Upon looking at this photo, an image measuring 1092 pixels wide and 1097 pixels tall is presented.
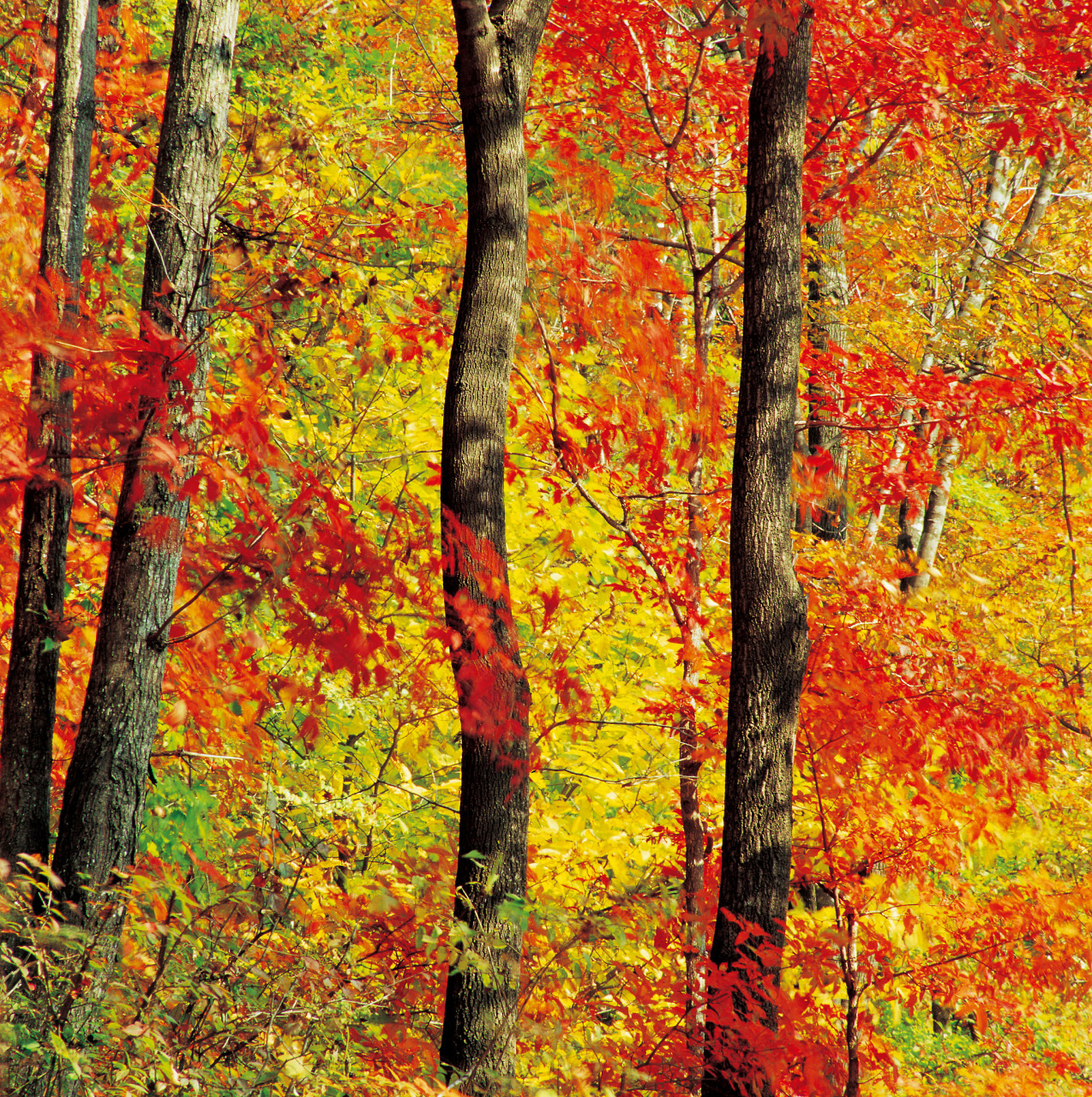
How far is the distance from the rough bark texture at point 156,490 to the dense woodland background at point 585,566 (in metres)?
0.14

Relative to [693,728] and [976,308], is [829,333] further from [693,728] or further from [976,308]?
[693,728]

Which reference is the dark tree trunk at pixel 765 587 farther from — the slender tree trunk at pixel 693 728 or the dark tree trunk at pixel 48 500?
the dark tree trunk at pixel 48 500

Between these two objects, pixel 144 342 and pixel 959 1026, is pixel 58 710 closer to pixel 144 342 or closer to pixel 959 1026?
pixel 144 342

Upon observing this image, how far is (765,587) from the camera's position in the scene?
4211 mm

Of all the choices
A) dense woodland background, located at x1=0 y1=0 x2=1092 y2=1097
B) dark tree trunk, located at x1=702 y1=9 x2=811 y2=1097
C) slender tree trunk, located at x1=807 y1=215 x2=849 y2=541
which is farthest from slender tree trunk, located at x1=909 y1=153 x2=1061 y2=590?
dark tree trunk, located at x1=702 y1=9 x2=811 y2=1097

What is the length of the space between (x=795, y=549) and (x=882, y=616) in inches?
38.9

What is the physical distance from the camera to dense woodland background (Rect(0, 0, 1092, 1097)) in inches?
169

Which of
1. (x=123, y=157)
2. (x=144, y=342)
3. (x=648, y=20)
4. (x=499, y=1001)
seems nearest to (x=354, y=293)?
(x=123, y=157)

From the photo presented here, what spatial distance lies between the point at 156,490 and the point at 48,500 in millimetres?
545

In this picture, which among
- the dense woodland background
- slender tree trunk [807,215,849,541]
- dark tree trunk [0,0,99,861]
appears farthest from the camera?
slender tree trunk [807,215,849,541]

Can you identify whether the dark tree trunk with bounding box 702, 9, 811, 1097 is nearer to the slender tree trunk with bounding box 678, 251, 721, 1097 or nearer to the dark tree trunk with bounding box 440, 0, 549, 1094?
the slender tree trunk with bounding box 678, 251, 721, 1097

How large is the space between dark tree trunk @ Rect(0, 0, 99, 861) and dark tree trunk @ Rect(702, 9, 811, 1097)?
2910 millimetres

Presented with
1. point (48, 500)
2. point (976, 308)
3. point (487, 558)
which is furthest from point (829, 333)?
point (48, 500)

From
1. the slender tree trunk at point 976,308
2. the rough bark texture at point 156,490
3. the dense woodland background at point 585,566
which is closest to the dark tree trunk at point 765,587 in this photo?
the dense woodland background at point 585,566
